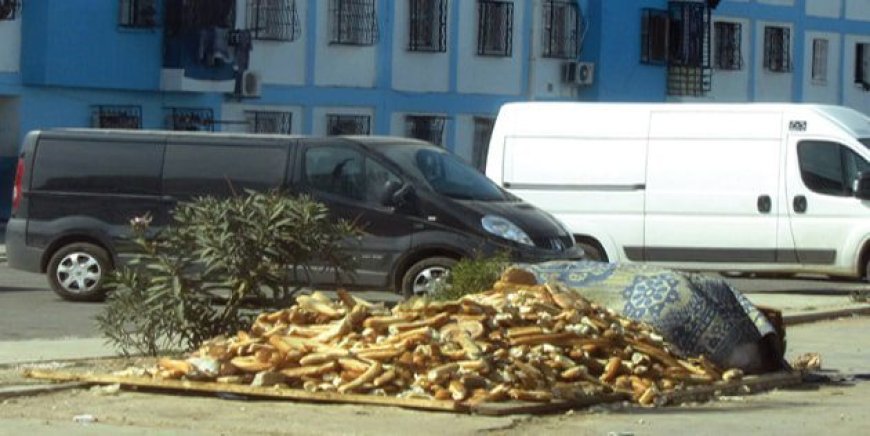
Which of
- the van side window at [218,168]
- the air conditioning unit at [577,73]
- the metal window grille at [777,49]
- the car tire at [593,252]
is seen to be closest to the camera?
the van side window at [218,168]

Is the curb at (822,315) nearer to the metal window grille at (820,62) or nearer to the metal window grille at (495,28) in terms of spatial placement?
the metal window grille at (495,28)

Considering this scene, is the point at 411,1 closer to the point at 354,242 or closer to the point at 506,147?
the point at 506,147

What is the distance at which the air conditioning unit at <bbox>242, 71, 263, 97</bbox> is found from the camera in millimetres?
39594

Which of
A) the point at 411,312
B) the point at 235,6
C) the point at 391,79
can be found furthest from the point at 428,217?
the point at 391,79

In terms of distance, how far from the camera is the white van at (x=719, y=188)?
24203mm

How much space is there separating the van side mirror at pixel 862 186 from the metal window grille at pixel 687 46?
89.8 feet

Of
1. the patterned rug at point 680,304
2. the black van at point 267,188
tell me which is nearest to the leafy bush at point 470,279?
the patterned rug at point 680,304

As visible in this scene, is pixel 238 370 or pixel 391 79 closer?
pixel 238 370

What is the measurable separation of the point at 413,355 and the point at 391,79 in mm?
31017

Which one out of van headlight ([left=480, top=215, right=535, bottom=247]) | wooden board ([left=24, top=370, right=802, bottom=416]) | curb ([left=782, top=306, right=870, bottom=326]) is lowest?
curb ([left=782, top=306, right=870, bottom=326])

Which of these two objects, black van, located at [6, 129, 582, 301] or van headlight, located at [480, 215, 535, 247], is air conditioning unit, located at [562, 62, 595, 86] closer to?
black van, located at [6, 129, 582, 301]

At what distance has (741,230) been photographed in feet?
79.5

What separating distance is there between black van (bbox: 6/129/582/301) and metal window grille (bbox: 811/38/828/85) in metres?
37.4

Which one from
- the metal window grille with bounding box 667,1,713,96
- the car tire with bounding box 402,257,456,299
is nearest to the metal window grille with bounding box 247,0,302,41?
the metal window grille with bounding box 667,1,713,96
